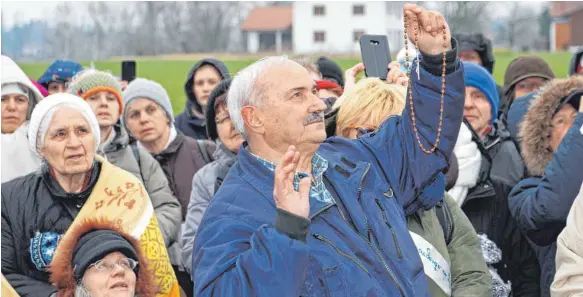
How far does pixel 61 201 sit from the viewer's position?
4.49 metres

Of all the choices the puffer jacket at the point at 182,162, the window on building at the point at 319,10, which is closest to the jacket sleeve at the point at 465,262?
the puffer jacket at the point at 182,162

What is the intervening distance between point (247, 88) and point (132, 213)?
1.39m

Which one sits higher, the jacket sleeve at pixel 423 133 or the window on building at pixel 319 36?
the jacket sleeve at pixel 423 133

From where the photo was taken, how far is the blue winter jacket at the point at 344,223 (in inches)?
115

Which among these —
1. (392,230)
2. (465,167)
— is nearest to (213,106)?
(465,167)

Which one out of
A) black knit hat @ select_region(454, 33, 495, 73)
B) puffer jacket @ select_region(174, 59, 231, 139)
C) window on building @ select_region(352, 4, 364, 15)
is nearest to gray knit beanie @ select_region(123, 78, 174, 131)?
puffer jacket @ select_region(174, 59, 231, 139)

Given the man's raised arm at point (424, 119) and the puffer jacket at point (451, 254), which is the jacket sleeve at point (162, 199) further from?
the man's raised arm at point (424, 119)

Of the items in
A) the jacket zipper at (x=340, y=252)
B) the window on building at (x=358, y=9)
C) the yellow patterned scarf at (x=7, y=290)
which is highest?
the window on building at (x=358, y=9)

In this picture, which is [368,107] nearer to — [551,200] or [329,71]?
[551,200]

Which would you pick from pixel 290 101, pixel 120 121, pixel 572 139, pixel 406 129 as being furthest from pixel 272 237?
pixel 120 121

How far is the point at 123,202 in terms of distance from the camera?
4.55m

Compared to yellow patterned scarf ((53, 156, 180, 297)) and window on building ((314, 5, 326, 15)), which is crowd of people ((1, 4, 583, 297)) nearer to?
yellow patterned scarf ((53, 156, 180, 297))

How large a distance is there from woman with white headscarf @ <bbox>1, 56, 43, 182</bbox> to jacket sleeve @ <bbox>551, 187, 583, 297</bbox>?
10.4ft

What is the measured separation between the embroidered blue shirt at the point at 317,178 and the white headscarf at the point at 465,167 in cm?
172
